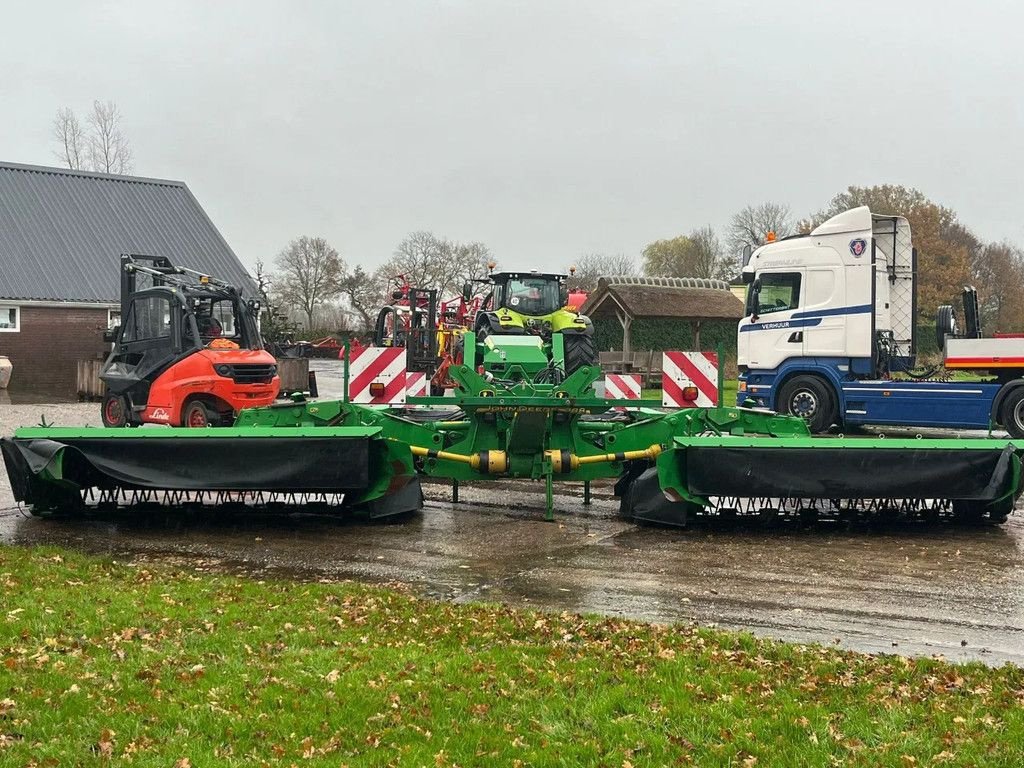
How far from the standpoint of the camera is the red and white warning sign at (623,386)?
1170cm

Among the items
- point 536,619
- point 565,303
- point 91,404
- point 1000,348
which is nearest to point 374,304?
point 91,404

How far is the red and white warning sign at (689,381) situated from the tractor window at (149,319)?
7965 mm

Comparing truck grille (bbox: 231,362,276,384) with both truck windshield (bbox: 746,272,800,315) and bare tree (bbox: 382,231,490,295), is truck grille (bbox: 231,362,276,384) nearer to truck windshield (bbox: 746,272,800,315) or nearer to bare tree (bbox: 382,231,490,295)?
truck windshield (bbox: 746,272,800,315)

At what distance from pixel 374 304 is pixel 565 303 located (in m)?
44.4

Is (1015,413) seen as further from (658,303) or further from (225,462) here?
(658,303)

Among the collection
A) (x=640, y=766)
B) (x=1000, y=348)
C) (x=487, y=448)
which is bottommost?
(x=640, y=766)

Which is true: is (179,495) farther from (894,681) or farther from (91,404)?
(91,404)

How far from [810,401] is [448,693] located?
13131 millimetres

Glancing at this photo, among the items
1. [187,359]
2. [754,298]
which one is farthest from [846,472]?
[187,359]

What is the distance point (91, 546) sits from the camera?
8281 mm

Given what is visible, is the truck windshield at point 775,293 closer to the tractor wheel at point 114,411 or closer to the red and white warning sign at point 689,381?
the red and white warning sign at point 689,381

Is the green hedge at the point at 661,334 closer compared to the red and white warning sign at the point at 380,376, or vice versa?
the red and white warning sign at the point at 380,376

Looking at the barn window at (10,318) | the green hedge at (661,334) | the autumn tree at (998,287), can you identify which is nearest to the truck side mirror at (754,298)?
the green hedge at (661,334)

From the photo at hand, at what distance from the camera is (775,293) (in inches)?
665
